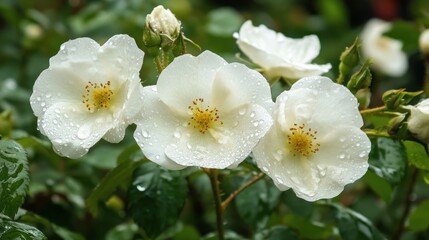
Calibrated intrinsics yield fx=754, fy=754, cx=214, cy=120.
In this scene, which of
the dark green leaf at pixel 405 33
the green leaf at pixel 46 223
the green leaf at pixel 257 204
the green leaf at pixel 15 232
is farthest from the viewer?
the dark green leaf at pixel 405 33

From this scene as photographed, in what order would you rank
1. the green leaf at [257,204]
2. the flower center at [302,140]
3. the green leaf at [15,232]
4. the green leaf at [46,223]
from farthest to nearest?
1. the green leaf at [257,204]
2. the green leaf at [46,223]
3. the flower center at [302,140]
4. the green leaf at [15,232]

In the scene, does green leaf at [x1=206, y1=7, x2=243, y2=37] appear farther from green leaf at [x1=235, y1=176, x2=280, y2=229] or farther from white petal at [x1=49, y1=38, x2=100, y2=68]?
white petal at [x1=49, y1=38, x2=100, y2=68]

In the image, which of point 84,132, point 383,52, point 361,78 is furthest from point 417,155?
point 383,52

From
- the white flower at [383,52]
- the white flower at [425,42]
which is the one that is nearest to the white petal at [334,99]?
the white flower at [425,42]

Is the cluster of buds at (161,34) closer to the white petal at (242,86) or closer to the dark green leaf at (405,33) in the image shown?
the white petal at (242,86)

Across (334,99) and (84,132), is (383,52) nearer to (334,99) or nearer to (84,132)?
(334,99)

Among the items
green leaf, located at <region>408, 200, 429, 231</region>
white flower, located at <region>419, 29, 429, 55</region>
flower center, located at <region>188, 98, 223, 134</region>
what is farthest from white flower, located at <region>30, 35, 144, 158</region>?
white flower, located at <region>419, 29, 429, 55</region>
